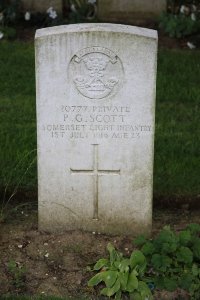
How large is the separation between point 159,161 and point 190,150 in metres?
0.34

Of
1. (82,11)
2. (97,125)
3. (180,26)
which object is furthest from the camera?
(82,11)

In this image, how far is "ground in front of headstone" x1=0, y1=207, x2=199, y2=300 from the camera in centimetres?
475

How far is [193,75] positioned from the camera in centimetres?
811

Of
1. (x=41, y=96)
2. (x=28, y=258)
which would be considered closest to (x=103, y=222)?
(x=28, y=258)

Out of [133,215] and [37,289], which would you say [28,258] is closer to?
[37,289]

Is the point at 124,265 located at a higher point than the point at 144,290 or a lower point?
higher

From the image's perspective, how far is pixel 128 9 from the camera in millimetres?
9688

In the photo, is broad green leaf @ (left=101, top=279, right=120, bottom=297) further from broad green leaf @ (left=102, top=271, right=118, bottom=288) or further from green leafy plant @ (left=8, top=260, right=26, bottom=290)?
green leafy plant @ (left=8, top=260, right=26, bottom=290)

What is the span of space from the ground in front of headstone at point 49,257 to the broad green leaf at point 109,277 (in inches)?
5.4

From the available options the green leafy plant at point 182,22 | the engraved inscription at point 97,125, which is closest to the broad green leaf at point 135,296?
the engraved inscription at point 97,125

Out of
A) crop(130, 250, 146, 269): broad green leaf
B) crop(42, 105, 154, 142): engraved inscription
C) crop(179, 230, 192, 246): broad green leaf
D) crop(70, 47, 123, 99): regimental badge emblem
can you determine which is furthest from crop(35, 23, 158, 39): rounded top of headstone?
crop(130, 250, 146, 269): broad green leaf

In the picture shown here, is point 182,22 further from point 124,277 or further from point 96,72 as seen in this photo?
point 124,277

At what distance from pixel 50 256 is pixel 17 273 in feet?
0.94

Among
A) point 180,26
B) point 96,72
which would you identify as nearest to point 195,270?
point 96,72
